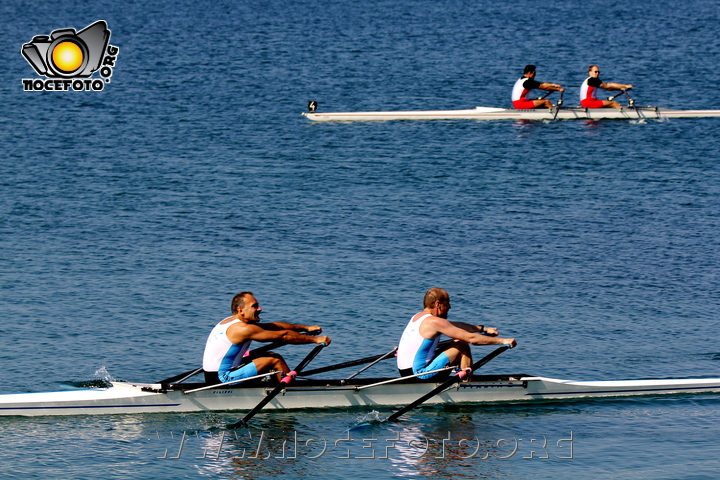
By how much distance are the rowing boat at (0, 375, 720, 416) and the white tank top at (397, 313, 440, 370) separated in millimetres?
280

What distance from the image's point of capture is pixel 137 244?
23031mm

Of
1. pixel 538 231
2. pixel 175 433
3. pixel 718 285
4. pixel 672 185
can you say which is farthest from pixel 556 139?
pixel 175 433

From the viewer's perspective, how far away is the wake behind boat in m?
14.3

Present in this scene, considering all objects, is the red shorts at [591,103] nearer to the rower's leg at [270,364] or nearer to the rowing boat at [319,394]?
the rowing boat at [319,394]

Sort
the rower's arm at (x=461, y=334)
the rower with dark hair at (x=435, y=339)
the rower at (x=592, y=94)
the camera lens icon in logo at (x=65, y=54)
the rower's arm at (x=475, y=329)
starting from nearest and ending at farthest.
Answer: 1. the rower's arm at (x=461, y=334)
2. the rower with dark hair at (x=435, y=339)
3. the rower's arm at (x=475, y=329)
4. the rower at (x=592, y=94)
5. the camera lens icon in logo at (x=65, y=54)

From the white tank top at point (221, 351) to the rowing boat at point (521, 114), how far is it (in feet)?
73.0

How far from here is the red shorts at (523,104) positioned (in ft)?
117

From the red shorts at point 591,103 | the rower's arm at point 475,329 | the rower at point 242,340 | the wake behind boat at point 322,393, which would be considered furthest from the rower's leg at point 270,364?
the red shorts at point 591,103

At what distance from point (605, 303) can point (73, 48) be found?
2948 cm

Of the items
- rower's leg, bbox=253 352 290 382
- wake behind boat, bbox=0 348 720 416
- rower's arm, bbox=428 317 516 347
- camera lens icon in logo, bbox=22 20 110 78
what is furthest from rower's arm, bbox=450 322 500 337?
camera lens icon in logo, bbox=22 20 110 78

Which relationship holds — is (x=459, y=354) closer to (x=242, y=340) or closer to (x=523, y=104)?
(x=242, y=340)

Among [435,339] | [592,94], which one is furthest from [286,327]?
[592,94]

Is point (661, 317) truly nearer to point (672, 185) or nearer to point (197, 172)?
point (672, 185)

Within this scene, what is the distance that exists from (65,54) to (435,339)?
105 feet
